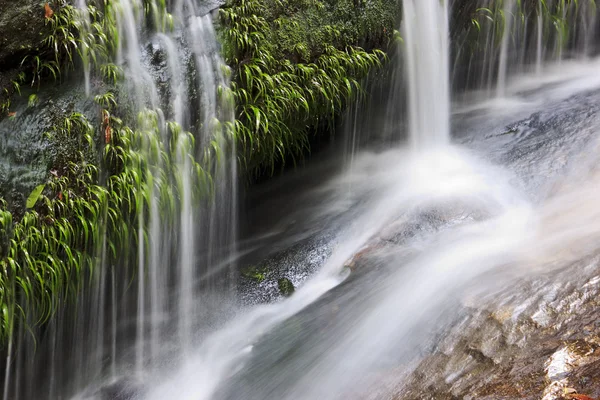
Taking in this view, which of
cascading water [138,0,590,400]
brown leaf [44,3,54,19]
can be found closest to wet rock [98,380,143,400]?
cascading water [138,0,590,400]

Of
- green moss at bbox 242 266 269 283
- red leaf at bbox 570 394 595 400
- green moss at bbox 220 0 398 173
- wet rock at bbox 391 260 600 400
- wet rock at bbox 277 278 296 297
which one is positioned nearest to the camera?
red leaf at bbox 570 394 595 400

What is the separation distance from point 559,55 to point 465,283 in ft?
12.9

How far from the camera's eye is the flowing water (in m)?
3.74

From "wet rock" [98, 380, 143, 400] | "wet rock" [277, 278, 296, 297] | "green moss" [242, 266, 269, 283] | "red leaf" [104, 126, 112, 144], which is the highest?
"red leaf" [104, 126, 112, 144]

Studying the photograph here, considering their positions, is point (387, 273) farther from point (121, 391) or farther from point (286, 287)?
point (121, 391)

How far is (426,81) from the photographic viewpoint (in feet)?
19.3

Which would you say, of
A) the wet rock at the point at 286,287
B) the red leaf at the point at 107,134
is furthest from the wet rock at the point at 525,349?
the red leaf at the point at 107,134

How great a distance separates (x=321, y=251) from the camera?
4.79m

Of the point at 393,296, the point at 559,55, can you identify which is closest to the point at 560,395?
the point at 393,296

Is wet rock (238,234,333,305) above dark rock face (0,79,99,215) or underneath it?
underneath

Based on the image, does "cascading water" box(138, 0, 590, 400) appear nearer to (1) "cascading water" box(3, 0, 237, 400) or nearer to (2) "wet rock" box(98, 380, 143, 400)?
(2) "wet rock" box(98, 380, 143, 400)

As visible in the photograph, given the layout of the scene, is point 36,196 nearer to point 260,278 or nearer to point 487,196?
point 260,278

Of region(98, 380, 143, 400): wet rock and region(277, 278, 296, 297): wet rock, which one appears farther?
region(277, 278, 296, 297): wet rock

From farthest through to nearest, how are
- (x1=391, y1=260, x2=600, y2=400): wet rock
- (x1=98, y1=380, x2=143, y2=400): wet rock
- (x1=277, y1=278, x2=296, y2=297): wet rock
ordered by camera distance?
1. (x1=277, y1=278, x2=296, y2=297): wet rock
2. (x1=98, y1=380, x2=143, y2=400): wet rock
3. (x1=391, y1=260, x2=600, y2=400): wet rock
